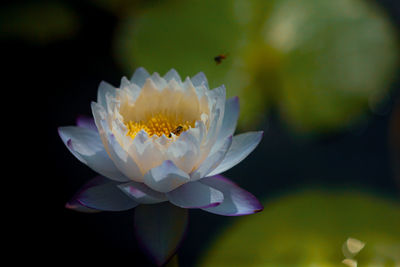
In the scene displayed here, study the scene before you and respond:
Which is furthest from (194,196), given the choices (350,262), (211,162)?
(350,262)

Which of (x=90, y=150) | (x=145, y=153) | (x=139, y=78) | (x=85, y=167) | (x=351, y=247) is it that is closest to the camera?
(x=145, y=153)

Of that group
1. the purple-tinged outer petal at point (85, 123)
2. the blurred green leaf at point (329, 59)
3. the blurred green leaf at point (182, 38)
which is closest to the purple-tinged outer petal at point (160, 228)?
the purple-tinged outer petal at point (85, 123)

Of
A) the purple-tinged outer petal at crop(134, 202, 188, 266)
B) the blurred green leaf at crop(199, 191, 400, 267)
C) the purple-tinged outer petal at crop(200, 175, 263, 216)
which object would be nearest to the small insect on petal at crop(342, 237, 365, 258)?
the blurred green leaf at crop(199, 191, 400, 267)

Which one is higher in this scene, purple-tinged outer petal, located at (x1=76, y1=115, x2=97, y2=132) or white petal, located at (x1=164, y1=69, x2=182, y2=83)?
white petal, located at (x1=164, y1=69, x2=182, y2=83)

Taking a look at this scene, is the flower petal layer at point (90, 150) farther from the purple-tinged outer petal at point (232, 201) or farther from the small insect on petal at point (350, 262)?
the small insect on petal at point (350, 262)

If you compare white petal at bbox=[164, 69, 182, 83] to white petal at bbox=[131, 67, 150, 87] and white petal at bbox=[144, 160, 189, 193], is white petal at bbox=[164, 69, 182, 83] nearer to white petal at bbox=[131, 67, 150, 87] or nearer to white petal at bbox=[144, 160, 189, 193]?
white petal at bbox=[131, 67, 150, 87]

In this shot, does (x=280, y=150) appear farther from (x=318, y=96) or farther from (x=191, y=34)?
(x=191, y=34)

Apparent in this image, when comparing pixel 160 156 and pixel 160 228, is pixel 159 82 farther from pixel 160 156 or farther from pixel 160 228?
pixel 160 228
